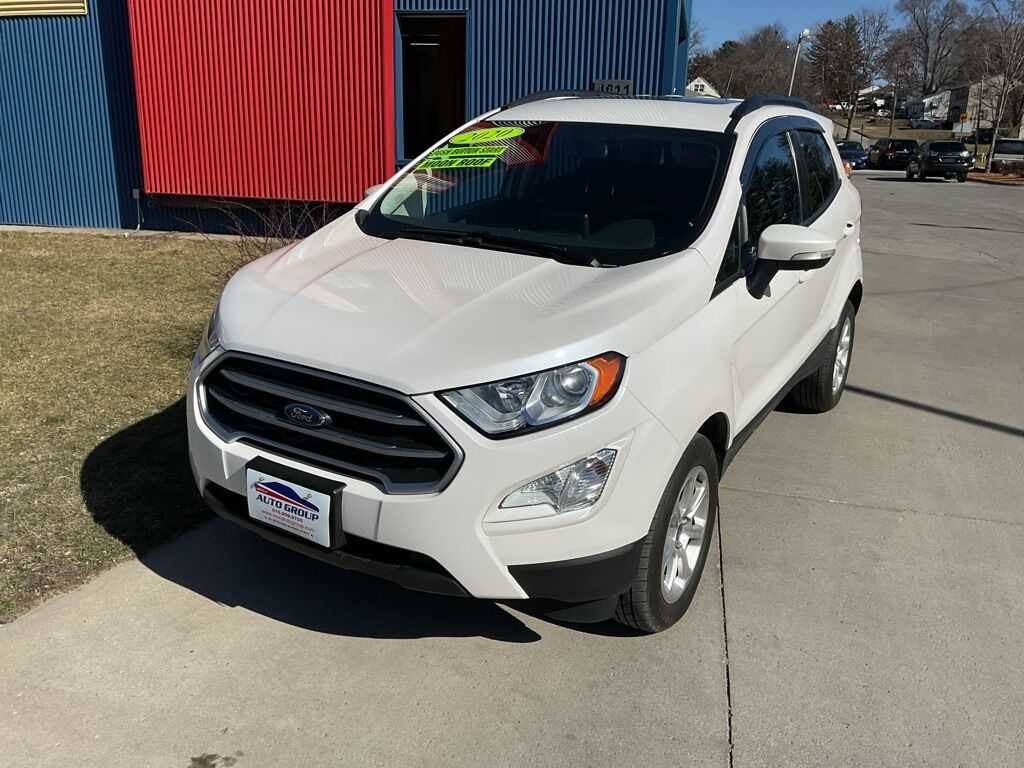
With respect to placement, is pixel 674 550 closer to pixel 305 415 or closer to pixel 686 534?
pixel 686 534

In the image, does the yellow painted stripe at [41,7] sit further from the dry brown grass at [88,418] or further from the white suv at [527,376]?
the white suv at [527,376]

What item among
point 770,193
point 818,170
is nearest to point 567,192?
point 770,193

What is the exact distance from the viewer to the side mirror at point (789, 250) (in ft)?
11.3

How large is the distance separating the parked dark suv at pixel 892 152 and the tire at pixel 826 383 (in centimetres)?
3995

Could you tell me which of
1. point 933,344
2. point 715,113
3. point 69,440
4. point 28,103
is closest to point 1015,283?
point 933,344

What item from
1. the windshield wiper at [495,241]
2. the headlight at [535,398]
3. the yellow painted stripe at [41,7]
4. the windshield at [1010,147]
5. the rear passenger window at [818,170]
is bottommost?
the windshield at [1010,147]

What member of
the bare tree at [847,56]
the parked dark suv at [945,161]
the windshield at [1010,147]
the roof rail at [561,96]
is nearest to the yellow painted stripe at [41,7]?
the roof rail at [561,96]

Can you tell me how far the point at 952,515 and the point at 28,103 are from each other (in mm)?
13025

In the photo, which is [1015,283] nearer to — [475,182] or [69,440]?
[475,182]

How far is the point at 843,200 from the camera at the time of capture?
17.9 ft

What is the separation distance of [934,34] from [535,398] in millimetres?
120228

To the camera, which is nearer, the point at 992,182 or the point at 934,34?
the point at 992,182

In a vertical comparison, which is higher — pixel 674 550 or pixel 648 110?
pixel 648 110

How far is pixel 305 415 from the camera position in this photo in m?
2.76
